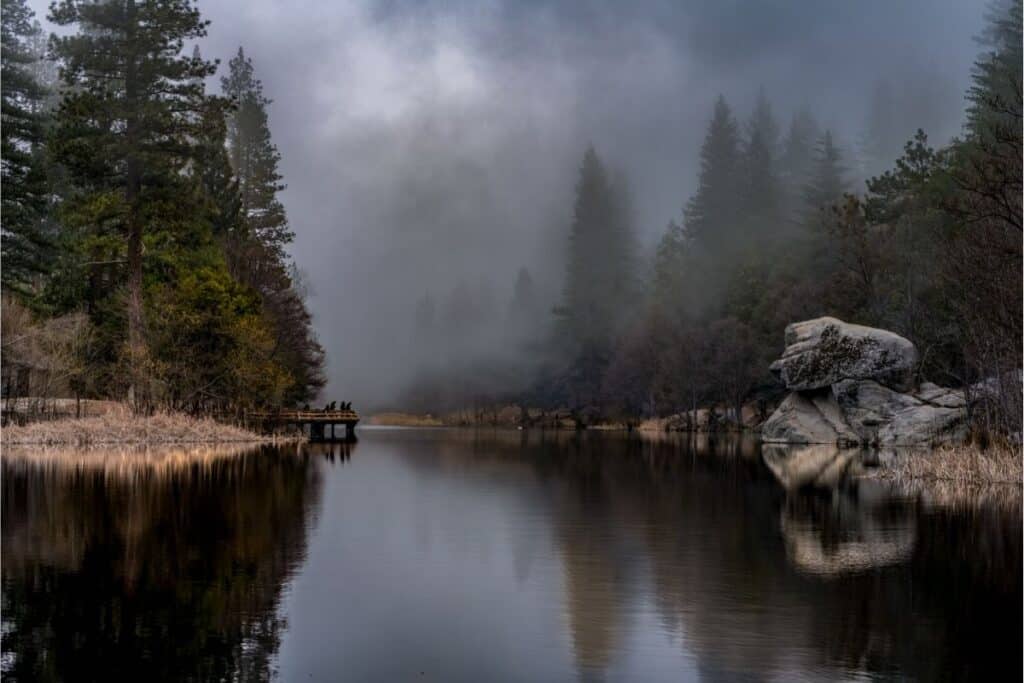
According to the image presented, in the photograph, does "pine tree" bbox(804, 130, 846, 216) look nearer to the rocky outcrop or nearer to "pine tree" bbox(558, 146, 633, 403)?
"pine tree" bbox(558, 146, 633, 403)

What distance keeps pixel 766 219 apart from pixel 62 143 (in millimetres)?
75075

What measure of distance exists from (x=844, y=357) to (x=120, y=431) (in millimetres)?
33400

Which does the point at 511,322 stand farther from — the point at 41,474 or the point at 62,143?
the point at 41,474

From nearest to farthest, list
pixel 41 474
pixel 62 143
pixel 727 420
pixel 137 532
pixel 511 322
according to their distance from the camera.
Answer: pixel 137 532
pixel 41 474
pixel 62 143
pixel 727 420
pixel 511 322

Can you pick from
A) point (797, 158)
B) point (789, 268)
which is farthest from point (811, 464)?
point (797, 158)

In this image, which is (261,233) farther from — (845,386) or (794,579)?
(794,579)

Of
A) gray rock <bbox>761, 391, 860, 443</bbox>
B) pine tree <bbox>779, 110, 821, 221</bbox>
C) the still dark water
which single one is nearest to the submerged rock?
gray rock <bbox>761, 391, 860, 443</bbox>

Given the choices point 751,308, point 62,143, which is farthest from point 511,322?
point 62,143

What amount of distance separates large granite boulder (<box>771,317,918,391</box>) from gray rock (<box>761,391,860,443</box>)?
50.6 inches

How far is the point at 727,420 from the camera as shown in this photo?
295 feet

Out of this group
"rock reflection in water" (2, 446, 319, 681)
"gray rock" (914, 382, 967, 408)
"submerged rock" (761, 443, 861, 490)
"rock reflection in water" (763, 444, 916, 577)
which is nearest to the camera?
"rock reflection in water" (2, 446, 319, 681)

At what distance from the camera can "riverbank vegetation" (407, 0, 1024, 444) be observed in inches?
1331

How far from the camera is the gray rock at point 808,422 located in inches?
2271

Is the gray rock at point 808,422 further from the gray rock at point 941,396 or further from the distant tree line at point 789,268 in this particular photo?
the distant tree line at point 789,268
